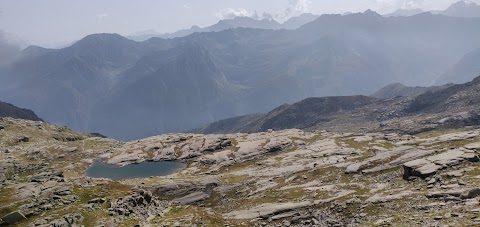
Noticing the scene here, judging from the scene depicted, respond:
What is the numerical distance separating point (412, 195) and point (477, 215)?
1467 cm

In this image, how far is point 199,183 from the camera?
3720 inches

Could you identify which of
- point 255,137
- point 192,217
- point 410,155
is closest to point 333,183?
point 410,155

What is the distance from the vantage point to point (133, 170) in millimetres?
142125

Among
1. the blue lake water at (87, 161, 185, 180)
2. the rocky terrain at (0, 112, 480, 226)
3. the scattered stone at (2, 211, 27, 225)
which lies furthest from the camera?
the blue lake water at (87, 161, 185, 180)

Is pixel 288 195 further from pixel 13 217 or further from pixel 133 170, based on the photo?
pixel 133 170

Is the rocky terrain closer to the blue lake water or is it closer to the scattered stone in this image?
the scattered stone

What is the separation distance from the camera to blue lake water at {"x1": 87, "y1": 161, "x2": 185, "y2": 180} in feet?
434

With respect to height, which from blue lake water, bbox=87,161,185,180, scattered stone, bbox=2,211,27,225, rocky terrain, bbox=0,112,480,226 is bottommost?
blue lake water, bbox=87,161,185,180

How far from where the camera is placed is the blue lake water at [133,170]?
13238 cm

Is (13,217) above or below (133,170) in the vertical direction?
above

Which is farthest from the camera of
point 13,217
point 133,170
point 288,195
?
point 133,170

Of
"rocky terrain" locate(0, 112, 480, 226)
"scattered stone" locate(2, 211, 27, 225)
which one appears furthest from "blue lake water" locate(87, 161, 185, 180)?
"scattered stone" locate(2, 211, 27, 225)

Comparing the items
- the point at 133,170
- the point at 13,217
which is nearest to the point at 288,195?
the point at 13,217

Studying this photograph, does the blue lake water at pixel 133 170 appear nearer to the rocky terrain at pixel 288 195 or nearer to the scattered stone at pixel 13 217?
the rocky terrain at pixel 288 195
